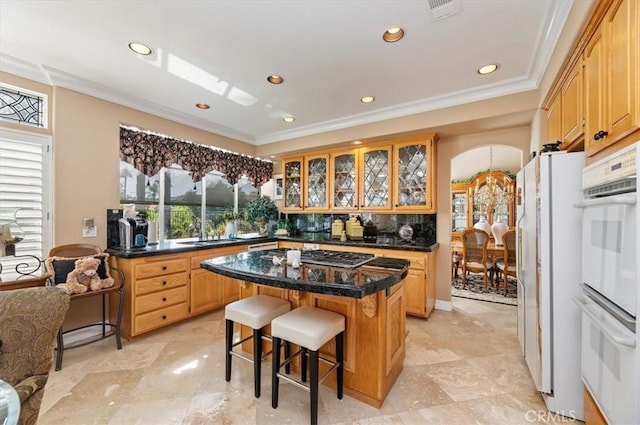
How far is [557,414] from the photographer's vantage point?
1.82 m

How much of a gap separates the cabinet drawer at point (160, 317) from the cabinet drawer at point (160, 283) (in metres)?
0.25

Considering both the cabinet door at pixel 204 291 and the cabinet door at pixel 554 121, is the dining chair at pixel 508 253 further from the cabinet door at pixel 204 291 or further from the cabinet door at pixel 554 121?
the cabinet door at pixel 204 291

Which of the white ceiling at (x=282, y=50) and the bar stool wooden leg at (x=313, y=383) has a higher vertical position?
the white ceiling at (x=282, y=50)

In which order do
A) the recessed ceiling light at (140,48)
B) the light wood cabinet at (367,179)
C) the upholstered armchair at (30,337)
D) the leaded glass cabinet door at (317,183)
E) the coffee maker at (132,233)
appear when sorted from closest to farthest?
the upholstered armchair at (30,337)
the recessed ceiling light at (140,48)
the coffee maker at (132,233)
the light wood cabinet at (367,179)
the leaded glass cabinet door at (317,183)

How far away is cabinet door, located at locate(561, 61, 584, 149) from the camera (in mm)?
1819

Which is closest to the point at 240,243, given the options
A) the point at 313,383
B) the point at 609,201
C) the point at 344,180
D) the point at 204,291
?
the point at 204,291

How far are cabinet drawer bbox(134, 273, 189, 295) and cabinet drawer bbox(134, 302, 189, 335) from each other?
245 mm

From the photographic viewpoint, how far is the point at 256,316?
2000mm

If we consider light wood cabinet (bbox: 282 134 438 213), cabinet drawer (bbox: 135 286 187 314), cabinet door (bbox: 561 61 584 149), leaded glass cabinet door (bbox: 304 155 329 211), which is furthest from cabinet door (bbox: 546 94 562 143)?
cabinet drawer (bbox: 135 286 187 314)

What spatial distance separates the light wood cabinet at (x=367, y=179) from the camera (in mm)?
3674

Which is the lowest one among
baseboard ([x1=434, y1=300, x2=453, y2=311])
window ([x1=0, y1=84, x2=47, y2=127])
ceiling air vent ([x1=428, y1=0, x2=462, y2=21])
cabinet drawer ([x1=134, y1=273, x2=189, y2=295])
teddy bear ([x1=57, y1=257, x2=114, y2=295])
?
baseboard ([x1=434, y1=300, x2=453, y2=311])

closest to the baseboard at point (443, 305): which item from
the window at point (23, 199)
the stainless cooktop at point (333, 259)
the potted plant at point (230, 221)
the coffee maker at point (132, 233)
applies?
the stainless cooktop at point (333, 259)

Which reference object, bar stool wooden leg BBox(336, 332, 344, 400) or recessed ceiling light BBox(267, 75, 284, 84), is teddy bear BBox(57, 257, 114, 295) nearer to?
bar stool wooden leg BBox(336, 332, 344, 400)

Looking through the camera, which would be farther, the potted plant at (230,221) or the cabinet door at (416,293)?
the potted plant at (230,221)
